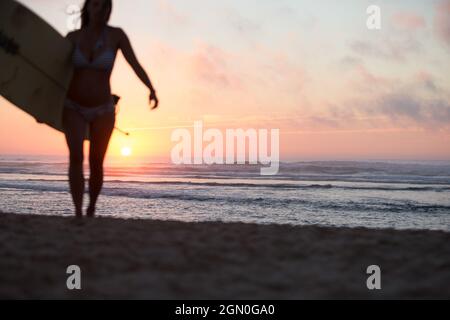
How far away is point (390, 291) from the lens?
2314 mm

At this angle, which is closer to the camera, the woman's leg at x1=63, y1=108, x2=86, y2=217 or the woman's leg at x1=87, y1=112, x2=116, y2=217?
the woman's leg at x1=63, y1=108, x2=86, y2=217

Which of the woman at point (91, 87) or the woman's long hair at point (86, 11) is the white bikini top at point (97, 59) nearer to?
the woman at point (91, 87)

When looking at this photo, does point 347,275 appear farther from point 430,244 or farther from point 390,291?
point 430,244

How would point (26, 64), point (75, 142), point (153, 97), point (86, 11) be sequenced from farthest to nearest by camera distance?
point (26, 64), point (153, 97), point (86, 11), point (75, 142)

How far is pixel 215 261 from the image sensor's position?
2.77 metres

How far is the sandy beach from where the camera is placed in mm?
2250

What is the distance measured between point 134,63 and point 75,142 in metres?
0.82

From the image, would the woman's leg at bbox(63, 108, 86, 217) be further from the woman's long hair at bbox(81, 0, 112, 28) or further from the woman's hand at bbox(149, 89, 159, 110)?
the woman's long hair at bbox(81, 0, 112, 28)

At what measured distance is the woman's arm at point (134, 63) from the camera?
4059 millimetres

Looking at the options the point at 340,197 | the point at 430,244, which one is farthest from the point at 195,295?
the point at 340,197

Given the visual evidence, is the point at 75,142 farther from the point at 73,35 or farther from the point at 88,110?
the point at 73,35

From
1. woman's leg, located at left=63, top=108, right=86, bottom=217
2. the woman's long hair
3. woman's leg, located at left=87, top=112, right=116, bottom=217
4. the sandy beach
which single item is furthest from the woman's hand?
the sandy beach

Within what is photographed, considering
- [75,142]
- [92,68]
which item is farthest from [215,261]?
[92,68]

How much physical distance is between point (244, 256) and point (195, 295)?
0.80 m
